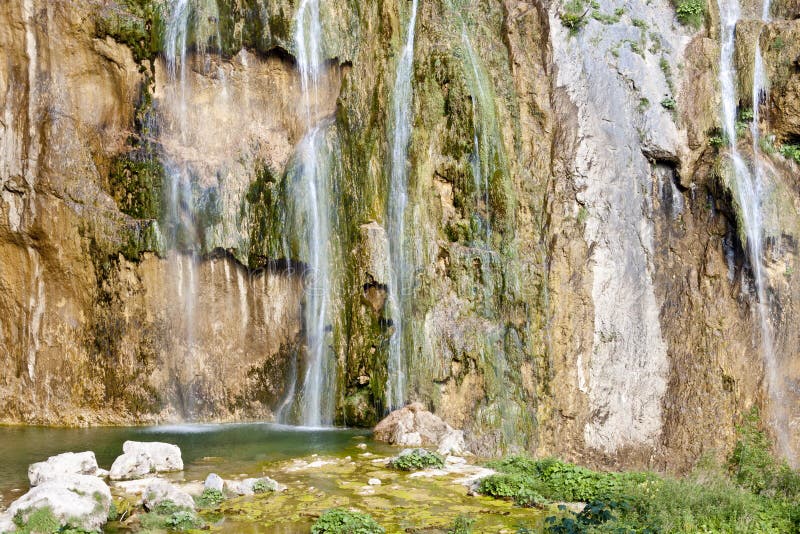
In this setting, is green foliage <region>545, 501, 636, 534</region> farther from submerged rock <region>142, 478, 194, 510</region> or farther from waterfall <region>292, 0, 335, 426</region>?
waterfall <region>292, 0, 335, 426</region>

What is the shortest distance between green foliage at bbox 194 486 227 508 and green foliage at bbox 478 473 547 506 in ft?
10.8

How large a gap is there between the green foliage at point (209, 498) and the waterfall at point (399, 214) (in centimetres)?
754

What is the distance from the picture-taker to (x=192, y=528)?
334 inches

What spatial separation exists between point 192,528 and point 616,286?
1460 centimetres

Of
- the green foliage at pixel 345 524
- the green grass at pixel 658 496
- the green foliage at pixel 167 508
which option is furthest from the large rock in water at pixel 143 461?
the green grass at pixel 658 496

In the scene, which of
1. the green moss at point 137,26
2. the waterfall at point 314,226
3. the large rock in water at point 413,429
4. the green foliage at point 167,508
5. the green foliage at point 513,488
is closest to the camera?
the green foliage at point 167,508

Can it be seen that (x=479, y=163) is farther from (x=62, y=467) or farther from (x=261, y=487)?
(x=62, y=467)

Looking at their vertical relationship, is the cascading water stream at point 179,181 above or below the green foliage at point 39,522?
above

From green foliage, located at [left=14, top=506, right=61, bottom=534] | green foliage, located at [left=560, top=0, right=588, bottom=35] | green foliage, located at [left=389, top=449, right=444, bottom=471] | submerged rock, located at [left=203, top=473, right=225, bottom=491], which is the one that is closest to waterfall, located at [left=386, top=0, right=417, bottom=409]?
green foliage, located at [left=560, top=0, right=588, bottom=35]

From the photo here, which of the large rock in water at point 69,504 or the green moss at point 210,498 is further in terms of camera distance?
the green moss at point 210,498

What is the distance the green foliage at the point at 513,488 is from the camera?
9188mm

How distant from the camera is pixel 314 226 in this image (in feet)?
61.5

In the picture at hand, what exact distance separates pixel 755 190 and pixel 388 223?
10093 mm

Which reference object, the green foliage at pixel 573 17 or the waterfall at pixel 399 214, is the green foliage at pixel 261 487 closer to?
the waterfall at pixel 399 214
